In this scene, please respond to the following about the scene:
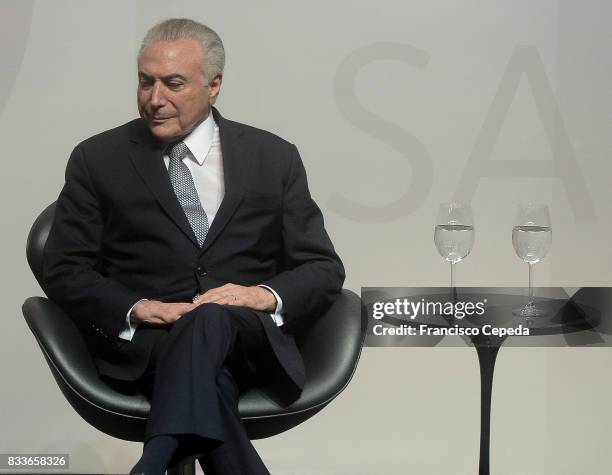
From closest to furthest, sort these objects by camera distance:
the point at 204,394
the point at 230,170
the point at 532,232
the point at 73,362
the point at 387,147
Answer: the point at 204,394 < the point at 73,362 < the point at 230,170 < the point at 532,232 < the point at 387,147

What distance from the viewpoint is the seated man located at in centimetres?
317

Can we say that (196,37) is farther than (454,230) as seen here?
No

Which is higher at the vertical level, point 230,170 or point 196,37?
point 196,37

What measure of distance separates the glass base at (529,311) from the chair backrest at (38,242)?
1301 mm

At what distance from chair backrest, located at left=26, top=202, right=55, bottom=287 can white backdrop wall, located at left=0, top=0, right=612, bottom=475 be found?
0.54m

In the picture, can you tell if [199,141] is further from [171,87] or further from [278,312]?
[278,312]

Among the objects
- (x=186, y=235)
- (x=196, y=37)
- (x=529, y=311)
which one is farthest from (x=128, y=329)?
(x=529, y=311)

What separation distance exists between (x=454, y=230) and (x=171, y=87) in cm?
89

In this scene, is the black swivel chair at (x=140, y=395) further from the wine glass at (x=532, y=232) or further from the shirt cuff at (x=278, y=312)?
the wine glass at (x=532, y=232)

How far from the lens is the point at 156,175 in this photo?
10.9ft

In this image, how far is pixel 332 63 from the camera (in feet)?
13.1

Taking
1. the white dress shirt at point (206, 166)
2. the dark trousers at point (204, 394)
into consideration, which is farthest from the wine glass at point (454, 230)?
the dark trousers at point (204, 394)

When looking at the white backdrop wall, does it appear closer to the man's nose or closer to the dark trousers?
the man's nose


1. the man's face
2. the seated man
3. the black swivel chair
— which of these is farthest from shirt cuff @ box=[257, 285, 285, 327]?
the man's face
